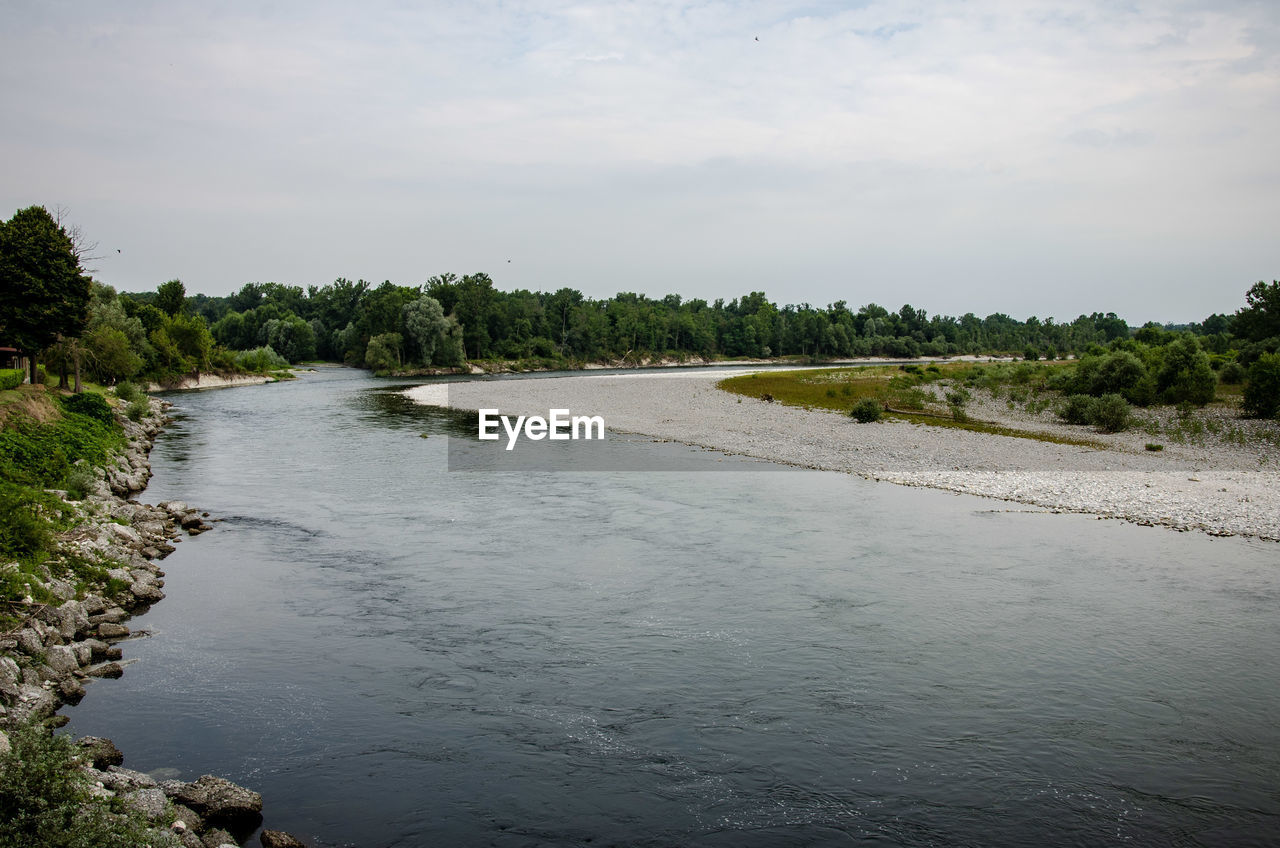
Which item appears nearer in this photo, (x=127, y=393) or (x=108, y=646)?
(x=108, y=646)

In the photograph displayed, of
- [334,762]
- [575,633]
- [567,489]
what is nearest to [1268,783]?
[575,633]

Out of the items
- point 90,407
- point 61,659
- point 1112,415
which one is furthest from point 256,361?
point 61,659

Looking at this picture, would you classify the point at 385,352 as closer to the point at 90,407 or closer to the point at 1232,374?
the point at 90,407

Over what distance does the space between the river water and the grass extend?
75.1ft

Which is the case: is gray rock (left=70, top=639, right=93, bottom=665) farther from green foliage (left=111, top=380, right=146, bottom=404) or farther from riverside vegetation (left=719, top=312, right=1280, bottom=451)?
green foliage (left=111, top=380, right=146, bottom=404)

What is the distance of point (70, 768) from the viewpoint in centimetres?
954

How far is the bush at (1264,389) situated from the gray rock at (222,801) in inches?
2063

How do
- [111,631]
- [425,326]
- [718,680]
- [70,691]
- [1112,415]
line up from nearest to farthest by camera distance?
[70,691] → [718,680] → [111,631] → [1112,415] → [425,326]

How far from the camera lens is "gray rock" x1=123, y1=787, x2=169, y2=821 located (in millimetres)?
9188

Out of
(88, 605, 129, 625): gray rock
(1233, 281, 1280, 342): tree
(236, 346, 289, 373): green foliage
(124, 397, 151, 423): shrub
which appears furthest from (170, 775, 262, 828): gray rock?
(236, 346, 289, 373): green foliage

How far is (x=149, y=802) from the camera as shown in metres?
9.40

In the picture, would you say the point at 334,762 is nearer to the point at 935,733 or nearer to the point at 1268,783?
the point at 935,733

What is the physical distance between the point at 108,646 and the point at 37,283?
137 feet

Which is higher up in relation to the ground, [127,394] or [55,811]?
[127,394]
